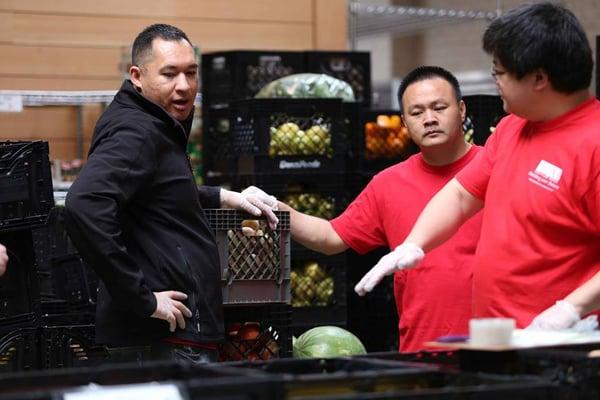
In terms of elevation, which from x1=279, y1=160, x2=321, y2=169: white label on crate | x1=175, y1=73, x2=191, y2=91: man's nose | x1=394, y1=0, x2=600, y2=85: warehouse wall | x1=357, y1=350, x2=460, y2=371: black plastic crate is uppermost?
x1=394, y1=0, x2=600, y2=85: warehouse wall

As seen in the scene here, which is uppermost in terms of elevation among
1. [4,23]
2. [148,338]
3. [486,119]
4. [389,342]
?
[4,23]

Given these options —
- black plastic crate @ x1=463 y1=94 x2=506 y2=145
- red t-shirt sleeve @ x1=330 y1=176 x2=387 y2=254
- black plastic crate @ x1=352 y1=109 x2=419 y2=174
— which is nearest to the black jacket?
red t-shirt sleeve @ x1=330 y1=176 x2=387 y2=254

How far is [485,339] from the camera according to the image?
2.60 meters

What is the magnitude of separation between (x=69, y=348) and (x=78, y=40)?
348cm

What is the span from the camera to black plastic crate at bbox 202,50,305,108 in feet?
21.1

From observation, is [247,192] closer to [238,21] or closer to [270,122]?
[270,122]

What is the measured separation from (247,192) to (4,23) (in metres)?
3.62

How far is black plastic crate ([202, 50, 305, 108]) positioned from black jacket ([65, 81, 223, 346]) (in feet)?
8.77

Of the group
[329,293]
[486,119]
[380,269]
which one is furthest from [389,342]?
[380,269]

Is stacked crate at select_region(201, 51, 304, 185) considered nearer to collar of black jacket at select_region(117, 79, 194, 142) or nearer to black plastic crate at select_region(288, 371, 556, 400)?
collar of black jacket at select_region(117, 79, 194, 142)

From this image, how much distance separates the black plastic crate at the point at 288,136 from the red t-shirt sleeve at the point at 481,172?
2147mm

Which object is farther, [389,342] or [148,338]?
[389,342]

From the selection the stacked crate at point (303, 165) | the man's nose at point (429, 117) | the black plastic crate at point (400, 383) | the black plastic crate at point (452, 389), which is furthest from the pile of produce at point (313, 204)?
the black plastic crate at point (452, 389)

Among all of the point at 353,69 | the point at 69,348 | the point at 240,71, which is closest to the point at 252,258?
the point at 69,348
